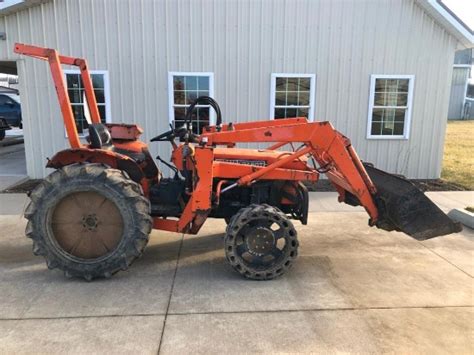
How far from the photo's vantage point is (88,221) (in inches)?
155

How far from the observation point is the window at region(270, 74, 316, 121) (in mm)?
8781

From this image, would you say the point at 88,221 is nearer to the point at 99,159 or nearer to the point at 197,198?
the point at 99,159

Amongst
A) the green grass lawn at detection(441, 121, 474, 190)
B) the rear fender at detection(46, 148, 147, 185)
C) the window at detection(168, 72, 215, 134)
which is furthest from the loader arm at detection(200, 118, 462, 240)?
the green grass lawn at detection(441, 121, 474, 190)

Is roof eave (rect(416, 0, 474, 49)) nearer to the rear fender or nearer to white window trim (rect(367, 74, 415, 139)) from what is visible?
white window trim (rect(367, 74, 415, 139))

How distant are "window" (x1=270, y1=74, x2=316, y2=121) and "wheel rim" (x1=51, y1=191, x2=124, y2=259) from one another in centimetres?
561

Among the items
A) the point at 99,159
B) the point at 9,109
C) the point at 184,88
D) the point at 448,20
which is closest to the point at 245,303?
the point at 99,159

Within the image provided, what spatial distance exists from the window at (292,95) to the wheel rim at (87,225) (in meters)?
5.61

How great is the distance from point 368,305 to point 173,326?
1712 millimetres

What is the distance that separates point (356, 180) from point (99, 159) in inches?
105

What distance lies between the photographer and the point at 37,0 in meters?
7.86

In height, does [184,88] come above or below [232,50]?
below

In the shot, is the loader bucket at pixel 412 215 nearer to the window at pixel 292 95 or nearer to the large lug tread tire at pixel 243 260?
the large lug tread tire at pixel 243 260

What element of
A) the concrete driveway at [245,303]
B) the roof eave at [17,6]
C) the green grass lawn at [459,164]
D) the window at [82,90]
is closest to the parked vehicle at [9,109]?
the roof eave at [17,6]

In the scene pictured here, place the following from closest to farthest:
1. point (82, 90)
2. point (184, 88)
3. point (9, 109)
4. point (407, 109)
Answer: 1. point (82, 90)
2. point (184, 88)
3. point (407, 109)
4. point (9, 109)
